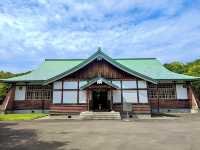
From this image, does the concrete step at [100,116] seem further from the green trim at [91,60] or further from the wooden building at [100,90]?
the green trim at [91,60]

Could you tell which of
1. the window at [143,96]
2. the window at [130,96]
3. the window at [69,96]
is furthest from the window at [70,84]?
the window at [143,96]

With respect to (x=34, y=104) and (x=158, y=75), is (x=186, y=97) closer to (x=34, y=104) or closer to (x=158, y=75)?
(x=158, y=75)

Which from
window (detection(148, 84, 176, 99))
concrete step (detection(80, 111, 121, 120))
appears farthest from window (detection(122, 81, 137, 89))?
window (detection(148, 84, 176, 99))

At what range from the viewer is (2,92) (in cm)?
3177

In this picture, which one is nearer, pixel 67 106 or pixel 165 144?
pixel 165 144

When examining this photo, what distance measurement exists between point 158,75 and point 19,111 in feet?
56.8

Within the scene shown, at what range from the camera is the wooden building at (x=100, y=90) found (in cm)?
2102

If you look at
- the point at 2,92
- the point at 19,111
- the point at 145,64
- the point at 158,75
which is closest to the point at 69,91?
the point at 19,111

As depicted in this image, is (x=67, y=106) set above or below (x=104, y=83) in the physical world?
below

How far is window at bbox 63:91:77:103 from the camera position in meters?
21.2

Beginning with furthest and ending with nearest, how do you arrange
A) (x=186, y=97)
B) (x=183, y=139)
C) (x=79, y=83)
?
1. (x=186, y=97)
2. (x=79, y=83)
3. (x=183, y=139)

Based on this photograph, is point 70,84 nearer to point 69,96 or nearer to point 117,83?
point 69,96

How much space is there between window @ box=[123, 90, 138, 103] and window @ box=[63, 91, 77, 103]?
510 cm

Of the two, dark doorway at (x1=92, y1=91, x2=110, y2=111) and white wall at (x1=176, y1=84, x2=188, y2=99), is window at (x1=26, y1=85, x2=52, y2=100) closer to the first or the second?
dark doorway at (x1=92, y1=91, x2=110, y2=111)
